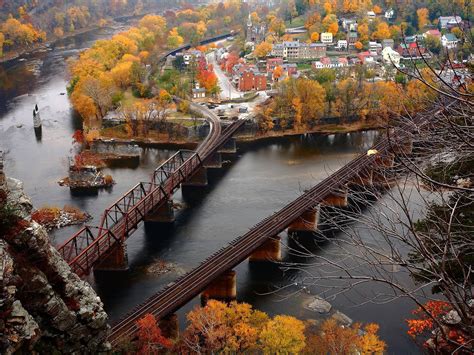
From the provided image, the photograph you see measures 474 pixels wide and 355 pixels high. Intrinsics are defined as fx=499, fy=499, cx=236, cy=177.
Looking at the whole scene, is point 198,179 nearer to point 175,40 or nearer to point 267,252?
A: point 267,252

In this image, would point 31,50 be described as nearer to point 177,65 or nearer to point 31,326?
point 177,65

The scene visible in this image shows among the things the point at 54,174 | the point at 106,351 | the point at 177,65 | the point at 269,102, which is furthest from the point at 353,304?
the point at 177,65

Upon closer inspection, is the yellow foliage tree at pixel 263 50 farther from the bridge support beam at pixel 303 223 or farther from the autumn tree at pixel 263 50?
the bridge support beam at pixel 303 223

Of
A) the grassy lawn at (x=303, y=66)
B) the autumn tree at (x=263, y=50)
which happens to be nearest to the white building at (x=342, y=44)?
the grassy lawn at (x=303, y=66)

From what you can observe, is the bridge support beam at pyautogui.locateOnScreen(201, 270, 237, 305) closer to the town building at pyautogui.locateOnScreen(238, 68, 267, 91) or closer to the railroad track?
the railroad track

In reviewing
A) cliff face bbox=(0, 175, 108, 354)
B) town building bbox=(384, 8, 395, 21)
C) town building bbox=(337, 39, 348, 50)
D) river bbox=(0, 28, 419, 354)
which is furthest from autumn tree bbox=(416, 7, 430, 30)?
cliff face bbox=(0, 175, 108, 354)

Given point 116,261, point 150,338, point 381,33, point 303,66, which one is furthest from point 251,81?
point 150,338
